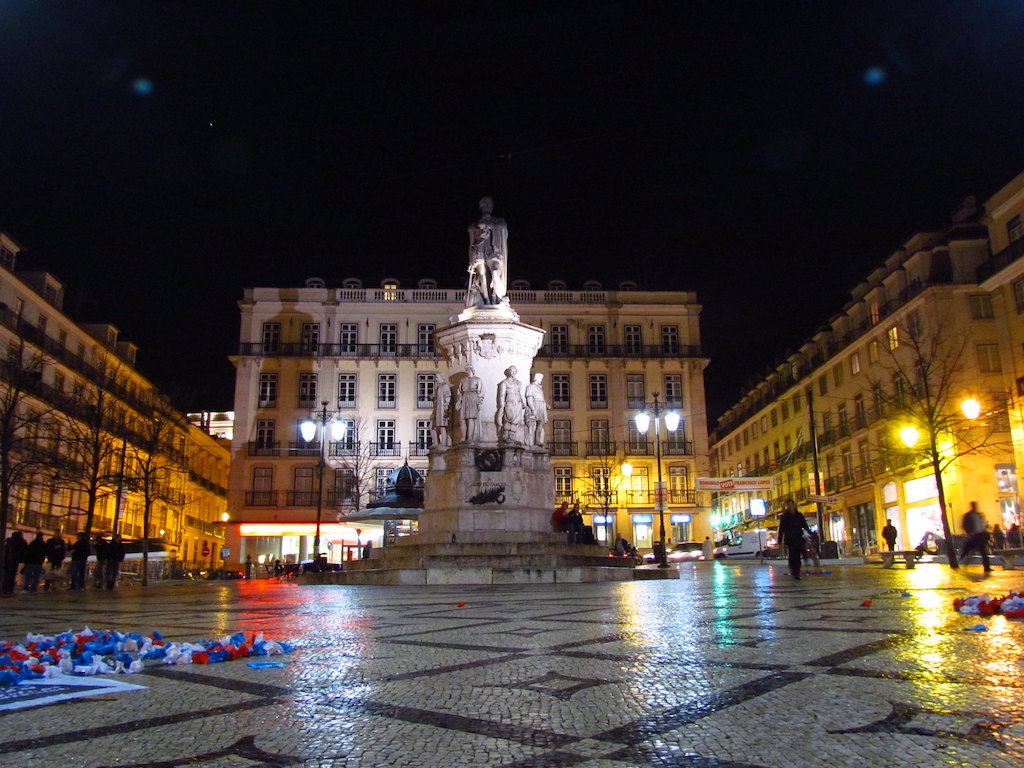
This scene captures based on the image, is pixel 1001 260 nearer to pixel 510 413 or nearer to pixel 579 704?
pixel 510 413

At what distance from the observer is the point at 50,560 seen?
69.7 ft

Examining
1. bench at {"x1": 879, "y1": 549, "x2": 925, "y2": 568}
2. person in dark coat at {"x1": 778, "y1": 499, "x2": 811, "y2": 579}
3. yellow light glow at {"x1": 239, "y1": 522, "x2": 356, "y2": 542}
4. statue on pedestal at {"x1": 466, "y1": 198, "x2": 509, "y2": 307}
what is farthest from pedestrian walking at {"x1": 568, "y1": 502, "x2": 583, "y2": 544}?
yellow light glow at {"x1": 239, "y1": 522, "x2": 356, "y2": 542}

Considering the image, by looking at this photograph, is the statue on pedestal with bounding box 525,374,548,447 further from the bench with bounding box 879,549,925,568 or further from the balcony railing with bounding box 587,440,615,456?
the balcony railing with bounding box 587,440,615,456

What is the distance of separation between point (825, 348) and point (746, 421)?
19.0m

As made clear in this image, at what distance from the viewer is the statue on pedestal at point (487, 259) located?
19969 millimetres

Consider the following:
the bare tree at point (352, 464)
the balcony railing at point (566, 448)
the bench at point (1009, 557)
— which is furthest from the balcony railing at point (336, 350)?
the bench at point (1009, 557)

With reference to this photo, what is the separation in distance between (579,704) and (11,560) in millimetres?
19825

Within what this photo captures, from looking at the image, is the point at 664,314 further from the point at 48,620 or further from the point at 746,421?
the point at 48,620

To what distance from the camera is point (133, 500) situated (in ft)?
173

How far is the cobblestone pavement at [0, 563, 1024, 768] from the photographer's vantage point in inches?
100.0

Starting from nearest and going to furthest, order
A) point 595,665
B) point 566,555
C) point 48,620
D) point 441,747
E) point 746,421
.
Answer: point 441,747 < point 595,665 < point 48,620 < point 566,555 < point 746,421

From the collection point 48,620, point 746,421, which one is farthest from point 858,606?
point 746,421

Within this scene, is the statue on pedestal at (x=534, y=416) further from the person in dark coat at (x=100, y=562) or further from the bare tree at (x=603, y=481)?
the bare tree at (x=603, y=481)

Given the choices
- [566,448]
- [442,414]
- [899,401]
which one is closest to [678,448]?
[566,448]
